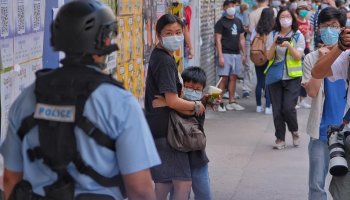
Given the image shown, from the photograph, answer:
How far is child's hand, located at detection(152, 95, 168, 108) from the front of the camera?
528 cm

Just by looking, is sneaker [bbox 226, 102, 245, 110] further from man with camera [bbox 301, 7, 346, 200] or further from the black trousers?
man with camera [bbox 301, 7, 346, 200]

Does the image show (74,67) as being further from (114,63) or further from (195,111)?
(114,63)

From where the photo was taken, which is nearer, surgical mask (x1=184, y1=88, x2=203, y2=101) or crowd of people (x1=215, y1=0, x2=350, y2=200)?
crowd of people (x1=215, y1=0, x2=350, y2=200)

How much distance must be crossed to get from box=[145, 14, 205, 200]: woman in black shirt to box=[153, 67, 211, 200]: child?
0.10m

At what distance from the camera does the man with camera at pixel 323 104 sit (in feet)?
17.6

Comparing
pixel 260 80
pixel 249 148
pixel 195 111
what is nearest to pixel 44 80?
pixel 195 111

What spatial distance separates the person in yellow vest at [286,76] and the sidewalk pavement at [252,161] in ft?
1.19

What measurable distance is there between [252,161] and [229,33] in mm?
4148

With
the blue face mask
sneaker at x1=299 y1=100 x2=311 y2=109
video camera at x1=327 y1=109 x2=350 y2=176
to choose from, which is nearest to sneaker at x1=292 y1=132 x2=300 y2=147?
the blue face mask

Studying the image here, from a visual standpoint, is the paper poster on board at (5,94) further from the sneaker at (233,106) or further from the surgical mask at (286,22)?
the sneaker at (233,106)

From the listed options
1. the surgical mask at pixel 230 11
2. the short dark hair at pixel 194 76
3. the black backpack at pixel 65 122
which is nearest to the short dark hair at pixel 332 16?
the short dark hair at pixel 194 76

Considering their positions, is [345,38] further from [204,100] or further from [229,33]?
[229,33]

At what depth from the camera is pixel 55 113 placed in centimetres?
283

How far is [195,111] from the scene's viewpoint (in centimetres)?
529
